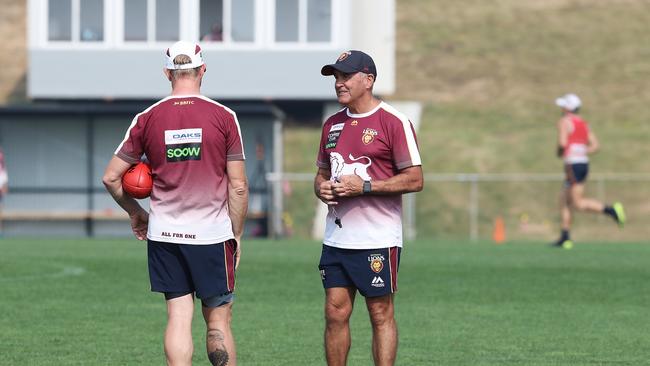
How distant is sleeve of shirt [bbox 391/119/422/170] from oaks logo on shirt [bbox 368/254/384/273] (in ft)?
1.93

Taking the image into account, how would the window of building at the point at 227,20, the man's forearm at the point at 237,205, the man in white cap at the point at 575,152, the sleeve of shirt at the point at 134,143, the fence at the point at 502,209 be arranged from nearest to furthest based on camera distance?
the sleeve of shirt at the point at 134,143, the man's forearm at the point at 237,205, the man in white cap at the point at 575,152, the fence at the point at 502,209, the window of building at the point at 227,20

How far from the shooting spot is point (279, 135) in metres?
36.9

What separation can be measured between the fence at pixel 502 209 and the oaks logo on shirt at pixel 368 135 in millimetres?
27522

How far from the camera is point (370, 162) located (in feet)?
29.2

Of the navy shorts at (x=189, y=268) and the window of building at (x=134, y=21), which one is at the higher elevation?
the window of building at (x=134, y=21)

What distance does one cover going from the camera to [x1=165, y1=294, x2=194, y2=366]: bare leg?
328 inches

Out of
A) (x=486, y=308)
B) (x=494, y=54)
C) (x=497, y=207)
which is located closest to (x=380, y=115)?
(x=486, y=308)

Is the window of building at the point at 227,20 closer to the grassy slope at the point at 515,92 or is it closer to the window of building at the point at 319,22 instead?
the window of building at the point at 319,22

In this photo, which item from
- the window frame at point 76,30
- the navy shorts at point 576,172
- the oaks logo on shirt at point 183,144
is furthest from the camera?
the window frame at point 76,30

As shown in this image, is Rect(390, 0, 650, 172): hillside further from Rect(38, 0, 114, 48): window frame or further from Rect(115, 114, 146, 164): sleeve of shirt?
Rect(115, 114, 146, 164): sleeve of shirt

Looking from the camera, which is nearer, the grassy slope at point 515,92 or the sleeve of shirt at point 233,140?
the sleeve of shirt at point 233,140

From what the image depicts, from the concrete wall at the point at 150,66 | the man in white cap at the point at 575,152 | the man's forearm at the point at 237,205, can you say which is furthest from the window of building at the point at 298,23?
the man's forearm at the point at 237,205

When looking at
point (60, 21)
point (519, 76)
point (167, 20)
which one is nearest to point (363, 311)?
point (167, 20)

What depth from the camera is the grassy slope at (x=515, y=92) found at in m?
40.2
